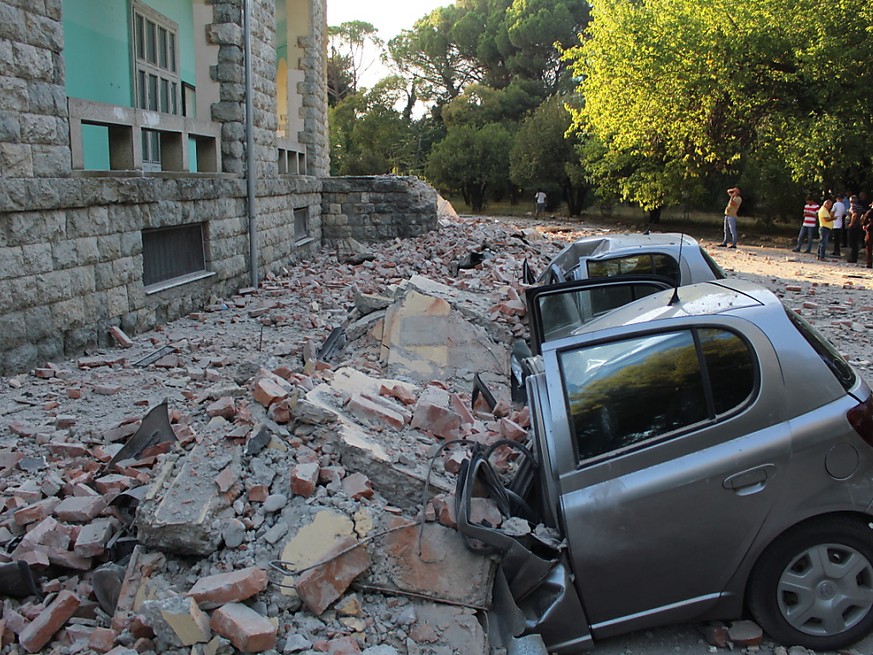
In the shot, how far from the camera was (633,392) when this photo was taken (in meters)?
3.72

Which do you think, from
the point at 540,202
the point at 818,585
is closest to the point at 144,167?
the point at 818,585

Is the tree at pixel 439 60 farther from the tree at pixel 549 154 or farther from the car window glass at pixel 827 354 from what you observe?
the car window glass at pixel 827 354

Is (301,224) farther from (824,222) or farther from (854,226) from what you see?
(854,226)

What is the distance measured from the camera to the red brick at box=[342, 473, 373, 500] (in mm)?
3936

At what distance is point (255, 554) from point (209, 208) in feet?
28.6

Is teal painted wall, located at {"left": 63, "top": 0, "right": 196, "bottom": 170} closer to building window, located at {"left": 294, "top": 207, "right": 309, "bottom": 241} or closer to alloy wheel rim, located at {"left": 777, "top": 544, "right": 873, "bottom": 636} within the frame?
building window, located at {"left": 294, "top": 207, "right": 309, "bottom": 241}

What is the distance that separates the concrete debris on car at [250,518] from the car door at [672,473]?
1.43ft

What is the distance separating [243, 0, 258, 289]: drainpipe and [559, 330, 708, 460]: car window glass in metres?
10.1

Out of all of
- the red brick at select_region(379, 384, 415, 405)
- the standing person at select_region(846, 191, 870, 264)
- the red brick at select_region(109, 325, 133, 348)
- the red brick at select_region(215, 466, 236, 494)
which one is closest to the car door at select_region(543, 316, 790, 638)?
the red brick at select_region(215, 466, 236, 494)

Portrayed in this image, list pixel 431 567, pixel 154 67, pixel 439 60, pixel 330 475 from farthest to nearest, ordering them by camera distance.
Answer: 1. pixel 439 60
2. pixel 154 67
3. pixel 330 475
4. pixel 431 567

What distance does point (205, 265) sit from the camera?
461 inches

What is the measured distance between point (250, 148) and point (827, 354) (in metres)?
10.8

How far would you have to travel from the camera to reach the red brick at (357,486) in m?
3.94

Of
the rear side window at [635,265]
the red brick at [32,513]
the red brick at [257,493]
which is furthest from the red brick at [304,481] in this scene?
the rear side window at [635,265]
